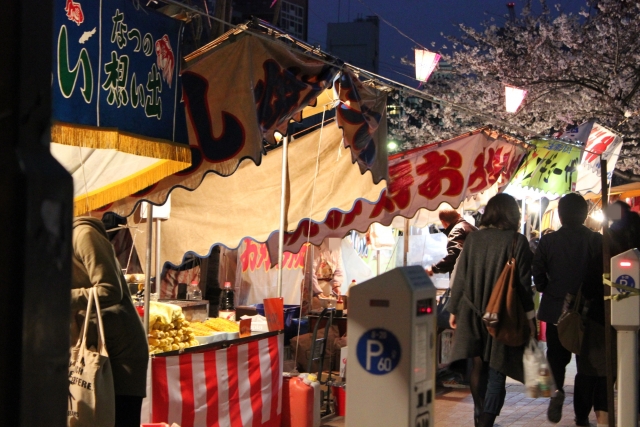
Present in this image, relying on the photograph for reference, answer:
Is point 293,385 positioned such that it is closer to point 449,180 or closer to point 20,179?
point 449,180

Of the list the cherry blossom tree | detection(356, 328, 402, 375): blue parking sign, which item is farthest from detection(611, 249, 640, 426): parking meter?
the cherry blossom tree

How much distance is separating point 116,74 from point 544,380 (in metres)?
3.86

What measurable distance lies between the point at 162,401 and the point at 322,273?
7482 mm

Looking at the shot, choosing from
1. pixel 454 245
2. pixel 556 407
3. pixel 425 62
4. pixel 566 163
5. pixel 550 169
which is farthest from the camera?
pixel 425 62

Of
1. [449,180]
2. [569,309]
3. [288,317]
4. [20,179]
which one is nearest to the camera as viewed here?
[20,179]

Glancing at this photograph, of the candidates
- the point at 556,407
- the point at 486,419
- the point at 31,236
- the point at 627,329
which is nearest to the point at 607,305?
the point at 627,329

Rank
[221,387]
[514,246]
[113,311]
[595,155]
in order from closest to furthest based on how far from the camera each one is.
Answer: [113,311] → [514,246] → [221,387] → [595,155]

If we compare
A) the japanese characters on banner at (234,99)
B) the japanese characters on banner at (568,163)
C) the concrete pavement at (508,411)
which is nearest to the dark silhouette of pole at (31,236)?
the japanese characters on banner at (234,99)

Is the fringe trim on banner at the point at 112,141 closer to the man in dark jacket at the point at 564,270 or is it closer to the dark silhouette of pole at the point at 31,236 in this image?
the dark silhouette of pole at the point at 31,236

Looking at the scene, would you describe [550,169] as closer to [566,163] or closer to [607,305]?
[566,163]

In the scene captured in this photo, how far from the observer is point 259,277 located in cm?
1394

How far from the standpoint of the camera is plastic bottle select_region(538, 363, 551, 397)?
5.86 metres

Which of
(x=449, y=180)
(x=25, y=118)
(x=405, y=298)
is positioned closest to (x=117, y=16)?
(x=405, y=298)

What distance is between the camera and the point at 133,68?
4863mm
